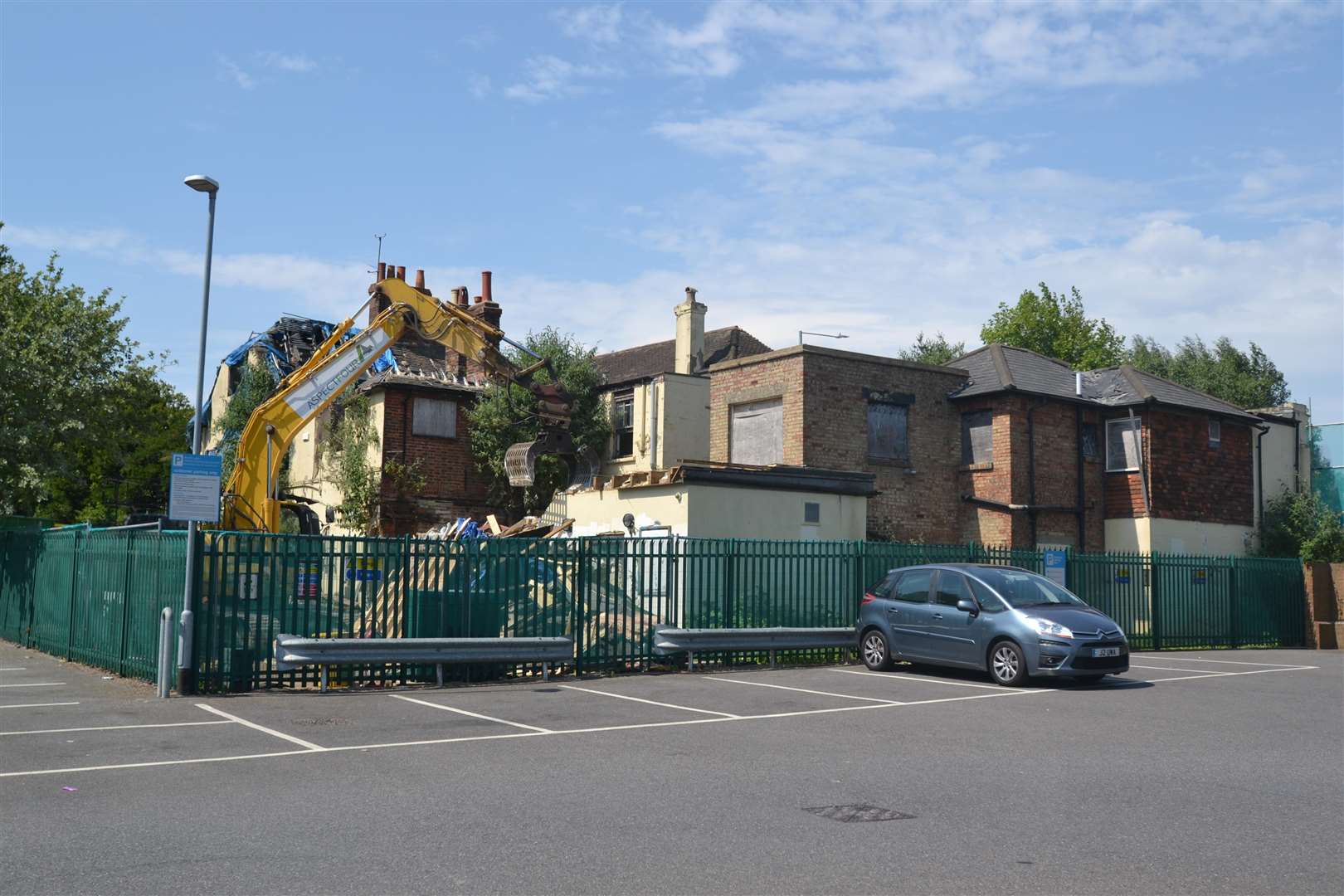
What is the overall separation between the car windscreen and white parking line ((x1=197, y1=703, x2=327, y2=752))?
9157mm

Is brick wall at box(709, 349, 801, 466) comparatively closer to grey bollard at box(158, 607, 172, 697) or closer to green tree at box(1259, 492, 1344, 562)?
green tree at box(1259, 492, 1344, 562)

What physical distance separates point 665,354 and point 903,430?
42.2 ft

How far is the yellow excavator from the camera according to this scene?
788 inches

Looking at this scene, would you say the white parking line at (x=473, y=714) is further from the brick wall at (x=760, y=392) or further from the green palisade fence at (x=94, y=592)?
the brick wall at (x=760, y=392)

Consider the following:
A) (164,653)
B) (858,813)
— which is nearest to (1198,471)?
(164,653)

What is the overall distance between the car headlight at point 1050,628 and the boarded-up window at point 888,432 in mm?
15149

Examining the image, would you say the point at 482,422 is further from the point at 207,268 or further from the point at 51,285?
the point at 207,268

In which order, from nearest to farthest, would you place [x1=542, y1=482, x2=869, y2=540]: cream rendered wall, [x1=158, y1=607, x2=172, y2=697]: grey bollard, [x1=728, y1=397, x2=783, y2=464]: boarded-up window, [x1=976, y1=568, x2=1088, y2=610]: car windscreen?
[x1=158, y1=607, x2=172, y2=697]: grey bollard < [x1=976, y1=568, x2=1088, y2=610]: car windscreen < [x1=542, y1=482, x2=869, y2=540]: cream rendered wall < [x1=728, y1=397, x2=783, y2=464]: boarded-up window

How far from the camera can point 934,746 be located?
10.8m

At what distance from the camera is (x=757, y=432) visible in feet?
102

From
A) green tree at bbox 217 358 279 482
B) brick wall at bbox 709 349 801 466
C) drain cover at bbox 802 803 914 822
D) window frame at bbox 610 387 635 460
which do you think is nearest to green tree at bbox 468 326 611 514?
window frame at bbox 610 387 635 460

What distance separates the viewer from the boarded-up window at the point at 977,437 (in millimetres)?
31391

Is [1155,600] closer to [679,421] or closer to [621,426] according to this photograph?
[679,421]

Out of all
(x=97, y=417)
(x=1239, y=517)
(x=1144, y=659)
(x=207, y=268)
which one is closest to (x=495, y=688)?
(x=207, y=268)
